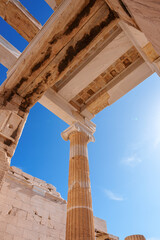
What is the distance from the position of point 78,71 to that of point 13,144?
288 inches

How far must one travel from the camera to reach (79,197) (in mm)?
7914

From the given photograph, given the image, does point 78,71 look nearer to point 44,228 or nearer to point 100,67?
point 100,67

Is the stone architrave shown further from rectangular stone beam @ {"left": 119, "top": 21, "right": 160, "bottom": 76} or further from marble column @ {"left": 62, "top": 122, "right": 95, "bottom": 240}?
rectangular stone beam @ {"left": 119, "top": 21, "right": 160, "bottom": 76}

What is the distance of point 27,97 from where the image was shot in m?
5.34

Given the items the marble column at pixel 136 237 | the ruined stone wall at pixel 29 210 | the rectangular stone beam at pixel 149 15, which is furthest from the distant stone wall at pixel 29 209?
the rectangular stone beam at pixel 149 15

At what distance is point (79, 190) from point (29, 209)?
219 inches

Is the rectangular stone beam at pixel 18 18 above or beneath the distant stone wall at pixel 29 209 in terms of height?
above

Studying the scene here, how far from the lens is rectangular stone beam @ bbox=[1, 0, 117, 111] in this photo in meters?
3.93

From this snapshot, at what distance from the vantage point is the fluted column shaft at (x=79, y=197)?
6.96m

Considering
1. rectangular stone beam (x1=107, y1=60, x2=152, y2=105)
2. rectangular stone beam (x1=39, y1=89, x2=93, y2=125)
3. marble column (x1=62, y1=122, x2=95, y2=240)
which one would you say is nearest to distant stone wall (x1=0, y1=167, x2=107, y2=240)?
marble column (x1=62, y1=122, x2=95, y2=240)

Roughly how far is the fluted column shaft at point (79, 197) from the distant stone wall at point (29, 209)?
465 centimetres

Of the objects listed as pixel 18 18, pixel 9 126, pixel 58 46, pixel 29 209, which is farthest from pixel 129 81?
pixel 29 209

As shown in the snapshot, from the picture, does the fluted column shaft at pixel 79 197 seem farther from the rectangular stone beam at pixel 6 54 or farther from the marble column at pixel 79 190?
the rectangular stone beam at pixel 6 54

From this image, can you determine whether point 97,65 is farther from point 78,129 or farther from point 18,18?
point 18,18
